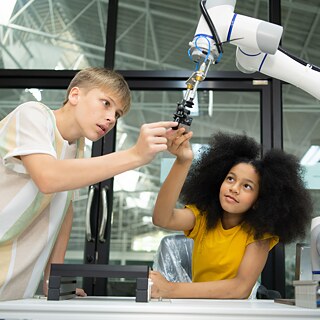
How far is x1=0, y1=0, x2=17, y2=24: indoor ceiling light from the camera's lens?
3.07 metres

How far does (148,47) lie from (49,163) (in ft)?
6.81

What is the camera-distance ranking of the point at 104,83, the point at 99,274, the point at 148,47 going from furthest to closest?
the point at 148,47, the point at 104,83, the point at 99,274

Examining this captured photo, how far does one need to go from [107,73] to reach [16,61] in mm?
1800

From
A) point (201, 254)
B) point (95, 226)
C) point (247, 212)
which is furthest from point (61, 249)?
point (95, 226)

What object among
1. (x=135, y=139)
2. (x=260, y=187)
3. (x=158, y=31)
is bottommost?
(x=260, y=187)

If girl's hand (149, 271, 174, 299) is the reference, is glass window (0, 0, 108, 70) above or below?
above

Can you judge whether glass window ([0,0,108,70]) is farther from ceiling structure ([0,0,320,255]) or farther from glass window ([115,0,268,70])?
glass window ([115,0,268,70])

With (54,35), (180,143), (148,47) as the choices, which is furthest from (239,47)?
(54,35)

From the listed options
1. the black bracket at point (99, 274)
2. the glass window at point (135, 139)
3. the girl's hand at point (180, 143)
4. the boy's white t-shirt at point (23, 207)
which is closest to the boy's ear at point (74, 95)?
the boy's white t-shirt at point (23, 207)

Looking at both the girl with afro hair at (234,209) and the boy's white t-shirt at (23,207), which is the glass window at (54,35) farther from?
the boy's white t-shirt at (23,207)

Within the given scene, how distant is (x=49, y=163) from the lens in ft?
3.34

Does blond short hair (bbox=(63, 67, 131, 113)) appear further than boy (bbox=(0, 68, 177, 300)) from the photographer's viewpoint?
Yes

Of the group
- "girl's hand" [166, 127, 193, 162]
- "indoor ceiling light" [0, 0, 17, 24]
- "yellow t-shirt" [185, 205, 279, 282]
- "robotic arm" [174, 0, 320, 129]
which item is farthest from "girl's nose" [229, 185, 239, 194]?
"indoor ceiling light" [0, 0, 17, 24]

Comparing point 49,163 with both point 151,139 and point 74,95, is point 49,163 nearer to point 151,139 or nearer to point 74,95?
point 151,139
